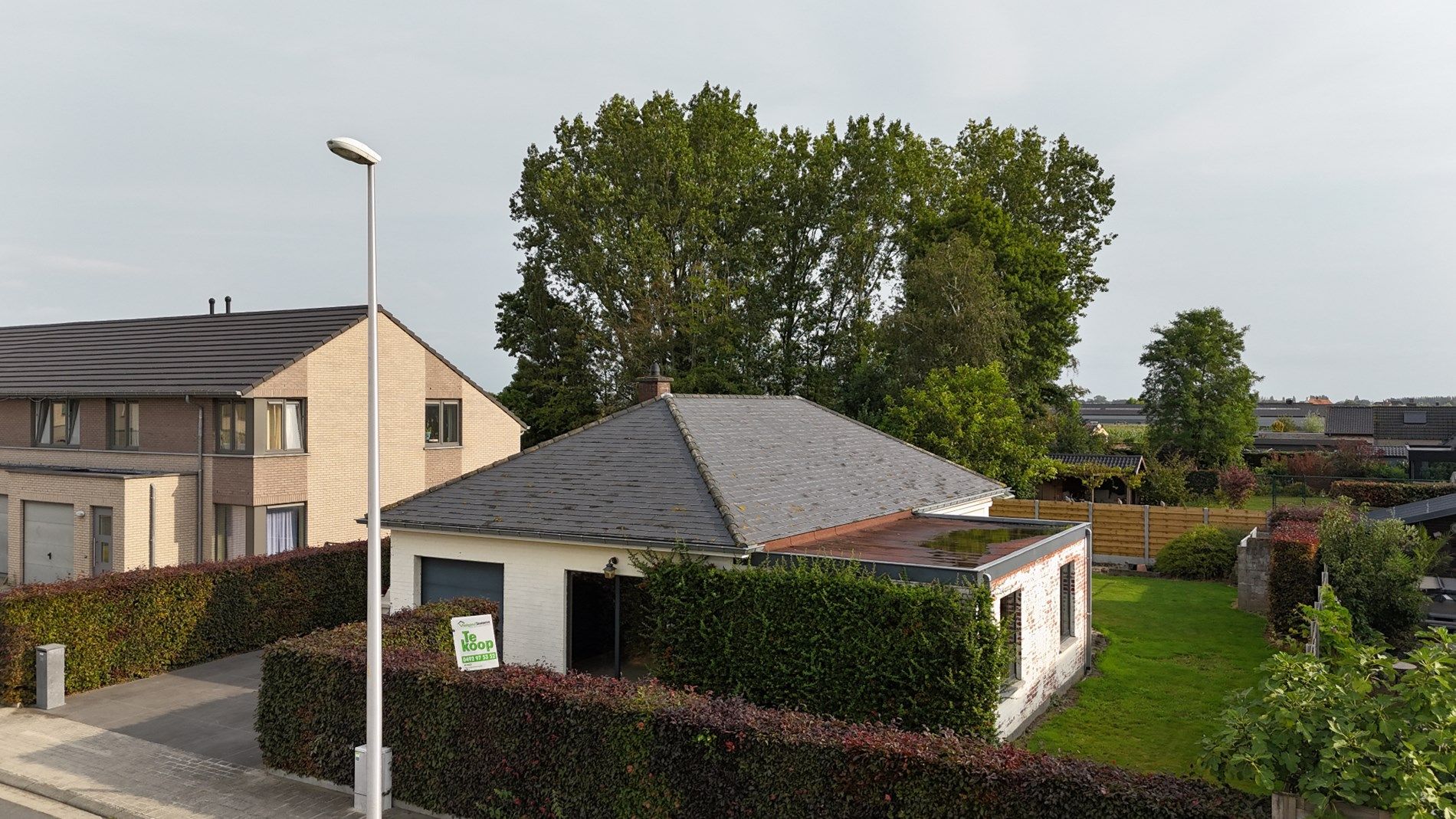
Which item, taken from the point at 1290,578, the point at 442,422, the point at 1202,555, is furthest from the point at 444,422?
the point at 1290,578

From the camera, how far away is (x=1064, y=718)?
1470 cm

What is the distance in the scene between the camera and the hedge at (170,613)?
15484 millimetres

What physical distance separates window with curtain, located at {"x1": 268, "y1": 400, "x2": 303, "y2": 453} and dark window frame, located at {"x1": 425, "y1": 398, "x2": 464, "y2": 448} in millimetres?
5097

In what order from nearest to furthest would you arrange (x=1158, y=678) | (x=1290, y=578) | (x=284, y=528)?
1. (x=1158, y=678)
2. (x=1290, y=578)
3. (x=284, y=528)

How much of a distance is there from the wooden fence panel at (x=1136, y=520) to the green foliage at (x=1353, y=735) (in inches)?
884

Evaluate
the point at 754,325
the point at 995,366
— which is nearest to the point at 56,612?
the point at 995,366

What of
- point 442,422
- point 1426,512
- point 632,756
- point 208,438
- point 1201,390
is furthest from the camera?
point 1201,390

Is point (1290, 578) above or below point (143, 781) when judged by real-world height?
above

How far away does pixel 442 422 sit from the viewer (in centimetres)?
3166

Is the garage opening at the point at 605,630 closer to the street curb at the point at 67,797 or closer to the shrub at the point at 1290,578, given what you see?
the street curb at the point at 67,797

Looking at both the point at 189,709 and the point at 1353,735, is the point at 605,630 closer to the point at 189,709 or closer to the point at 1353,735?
the point at 189,709

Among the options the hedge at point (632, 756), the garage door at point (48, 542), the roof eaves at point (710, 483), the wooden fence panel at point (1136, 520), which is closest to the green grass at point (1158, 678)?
the hedge at point (632, 756)

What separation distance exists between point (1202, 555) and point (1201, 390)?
33497 mm

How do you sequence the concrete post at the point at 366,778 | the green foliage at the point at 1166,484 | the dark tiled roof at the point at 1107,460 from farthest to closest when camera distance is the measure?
1. the dark tiled roof at the point at 1107,460
2. the green foliage at the point at 1166,484
3. the concrete post at the point at 366,778
